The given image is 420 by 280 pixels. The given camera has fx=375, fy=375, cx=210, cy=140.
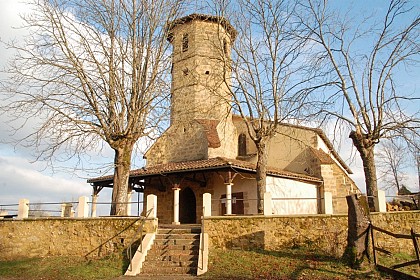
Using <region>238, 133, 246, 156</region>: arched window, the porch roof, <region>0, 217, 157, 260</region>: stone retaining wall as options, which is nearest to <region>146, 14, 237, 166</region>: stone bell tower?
<region>238, 133, 246, 156</region>: arched window

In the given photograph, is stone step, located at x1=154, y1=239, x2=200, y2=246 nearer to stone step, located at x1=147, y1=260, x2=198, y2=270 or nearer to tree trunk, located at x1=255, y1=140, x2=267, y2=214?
stone step, located at x1=147, y1=260, x2=198, y2=270

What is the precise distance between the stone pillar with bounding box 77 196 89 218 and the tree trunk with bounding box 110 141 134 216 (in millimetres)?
1020

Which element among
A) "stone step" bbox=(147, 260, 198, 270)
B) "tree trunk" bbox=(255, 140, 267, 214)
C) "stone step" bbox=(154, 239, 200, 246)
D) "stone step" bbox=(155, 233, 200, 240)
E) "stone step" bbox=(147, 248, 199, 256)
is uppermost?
"tree trunk" bbox=(255, 140, 267, 214)

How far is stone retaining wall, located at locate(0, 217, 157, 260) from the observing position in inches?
516

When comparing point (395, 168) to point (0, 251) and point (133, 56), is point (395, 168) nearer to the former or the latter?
point (133, 56)

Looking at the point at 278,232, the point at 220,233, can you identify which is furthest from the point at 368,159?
the point at 220,233

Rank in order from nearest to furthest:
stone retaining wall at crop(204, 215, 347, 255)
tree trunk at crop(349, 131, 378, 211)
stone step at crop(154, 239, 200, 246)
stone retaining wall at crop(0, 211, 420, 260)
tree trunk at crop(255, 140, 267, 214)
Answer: stone retaining wall at crop(204, 215, 347, 255), stone retaining wall at crop(0, 211, 420, 260), stone step at crop(154, 239, 200, 246), tree trunk at crop(349, 131, 378, 211), tree trunk at crop(255, 140, 267, 214)

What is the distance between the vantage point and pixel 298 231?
1234cm

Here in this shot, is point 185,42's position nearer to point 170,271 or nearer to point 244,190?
point 244,190

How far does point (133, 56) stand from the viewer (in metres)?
14.5

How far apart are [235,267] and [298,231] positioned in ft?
8.75

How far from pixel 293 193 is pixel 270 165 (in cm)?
301

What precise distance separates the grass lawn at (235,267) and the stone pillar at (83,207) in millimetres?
1623

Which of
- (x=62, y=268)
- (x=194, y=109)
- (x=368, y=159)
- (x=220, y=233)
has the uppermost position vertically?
(x=194, y=109)
